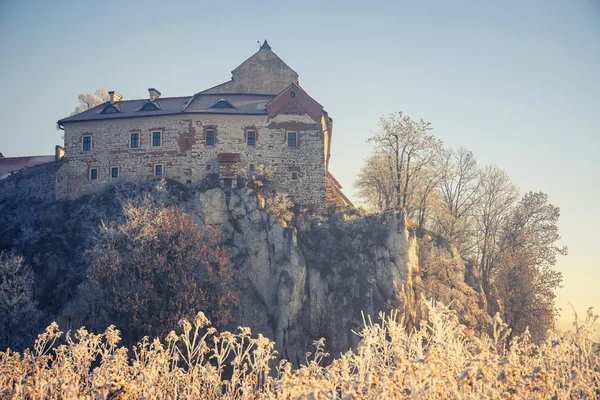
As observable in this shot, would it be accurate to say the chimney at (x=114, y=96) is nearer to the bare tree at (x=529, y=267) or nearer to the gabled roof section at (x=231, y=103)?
the gabled roof section at (x=231, y=103)

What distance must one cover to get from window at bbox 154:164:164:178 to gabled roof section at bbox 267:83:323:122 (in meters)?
9.45

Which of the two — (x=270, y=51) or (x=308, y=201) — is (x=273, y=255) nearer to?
(x=308, y=201)

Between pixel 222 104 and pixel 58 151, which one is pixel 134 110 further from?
pixel 58 151

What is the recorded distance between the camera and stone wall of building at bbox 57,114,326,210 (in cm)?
4500

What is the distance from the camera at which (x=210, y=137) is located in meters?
46.1

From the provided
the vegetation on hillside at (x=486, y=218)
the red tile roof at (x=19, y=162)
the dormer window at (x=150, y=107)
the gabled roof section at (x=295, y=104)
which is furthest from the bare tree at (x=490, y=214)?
the red tile roof at (x=19, y=162)

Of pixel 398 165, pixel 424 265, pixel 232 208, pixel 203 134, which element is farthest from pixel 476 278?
pixel 203 134

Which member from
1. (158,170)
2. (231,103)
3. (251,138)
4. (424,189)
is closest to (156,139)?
(158,170)

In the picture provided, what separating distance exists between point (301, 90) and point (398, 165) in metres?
9.87

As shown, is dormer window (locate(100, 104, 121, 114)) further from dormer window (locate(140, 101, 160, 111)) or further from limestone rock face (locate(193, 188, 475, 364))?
limestone rock face (locate(193, 188, 475, 364))

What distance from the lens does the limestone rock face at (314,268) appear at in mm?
37594

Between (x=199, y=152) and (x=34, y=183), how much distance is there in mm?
14429

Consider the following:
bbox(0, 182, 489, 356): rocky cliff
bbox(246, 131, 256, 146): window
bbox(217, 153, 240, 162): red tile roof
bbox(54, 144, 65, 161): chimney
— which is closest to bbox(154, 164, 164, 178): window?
bbox(0, 182, 489, 356): rocky cliff

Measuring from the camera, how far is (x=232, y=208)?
42188 millimetres
